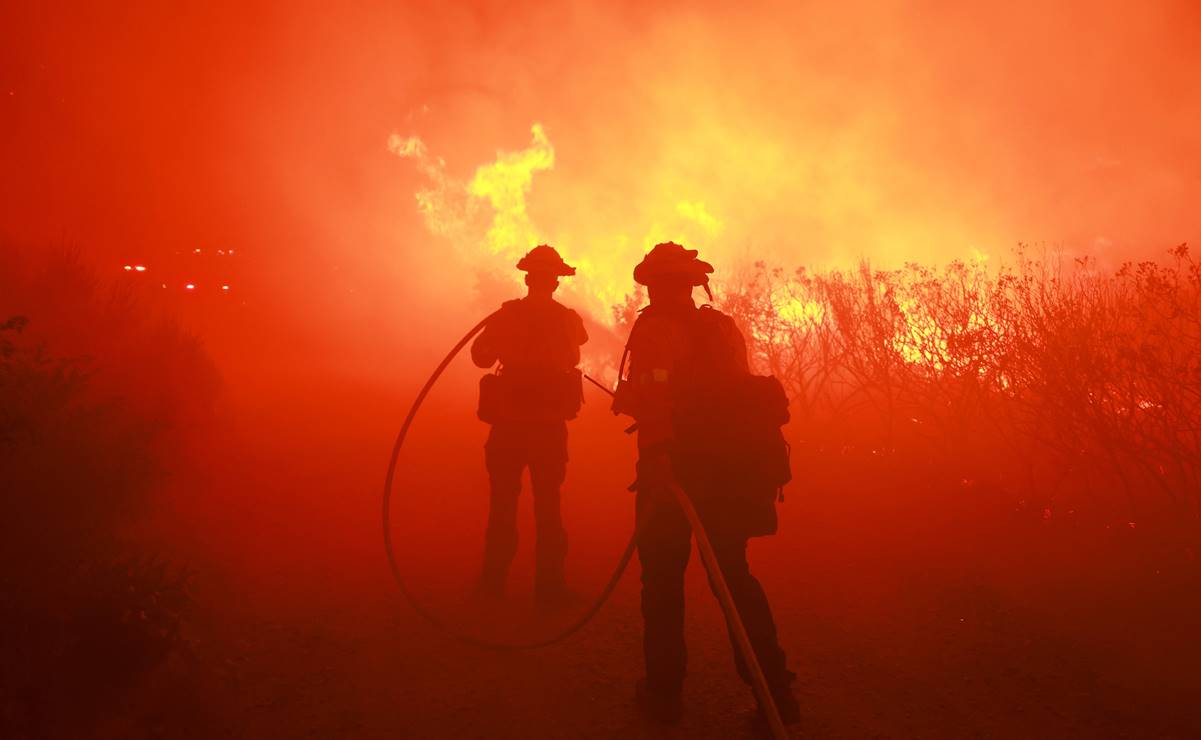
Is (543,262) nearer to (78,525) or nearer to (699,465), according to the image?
(699,465)

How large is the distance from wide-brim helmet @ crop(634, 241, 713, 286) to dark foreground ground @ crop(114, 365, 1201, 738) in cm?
236

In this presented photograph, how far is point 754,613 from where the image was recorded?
3193mm

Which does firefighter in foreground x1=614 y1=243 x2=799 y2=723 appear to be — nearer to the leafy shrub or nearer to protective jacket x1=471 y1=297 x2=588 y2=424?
protective jacket x1=471 y1=297 x2=588 y2=424

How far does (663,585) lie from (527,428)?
1.92 meters


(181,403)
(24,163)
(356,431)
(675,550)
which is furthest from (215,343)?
(675,550)

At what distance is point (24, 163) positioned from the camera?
2286 cm

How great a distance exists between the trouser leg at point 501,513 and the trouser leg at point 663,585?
1.73 m

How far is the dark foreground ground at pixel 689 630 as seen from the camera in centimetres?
347

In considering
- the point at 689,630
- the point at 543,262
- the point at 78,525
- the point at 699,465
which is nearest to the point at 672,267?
the point at 699,465

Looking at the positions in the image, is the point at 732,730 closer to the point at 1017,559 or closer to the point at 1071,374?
the point at 1017,559

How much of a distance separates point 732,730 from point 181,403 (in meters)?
8.27

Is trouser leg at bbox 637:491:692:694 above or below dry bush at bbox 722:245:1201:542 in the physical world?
below

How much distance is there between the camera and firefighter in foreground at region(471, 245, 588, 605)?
487cm

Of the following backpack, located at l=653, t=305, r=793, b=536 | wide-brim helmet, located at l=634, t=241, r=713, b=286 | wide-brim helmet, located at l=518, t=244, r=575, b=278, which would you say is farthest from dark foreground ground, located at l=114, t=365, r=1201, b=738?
wide-brim helmet, located at l=518, t=244, r=575, b=278
